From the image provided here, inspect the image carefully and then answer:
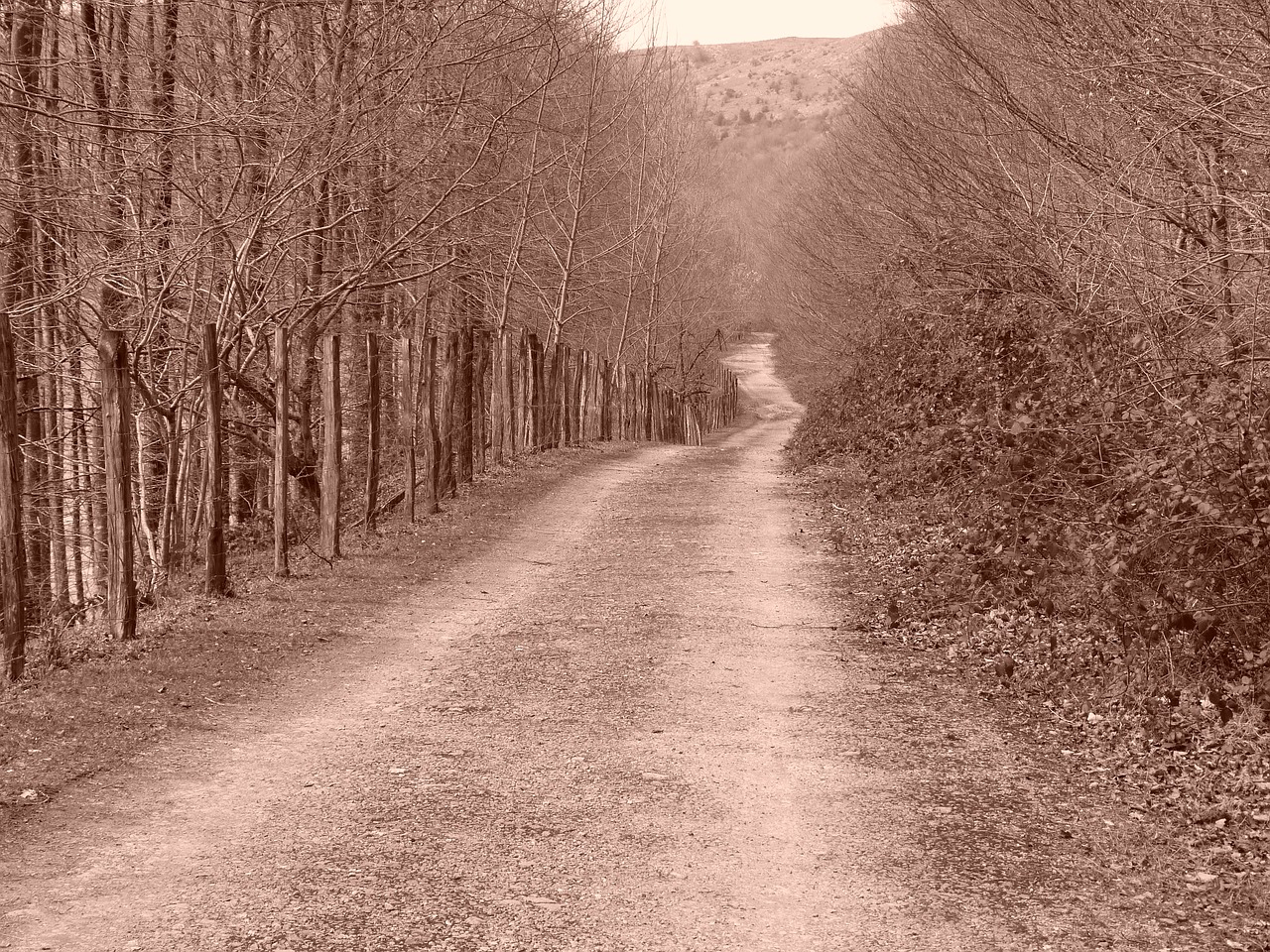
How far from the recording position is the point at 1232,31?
295 inches

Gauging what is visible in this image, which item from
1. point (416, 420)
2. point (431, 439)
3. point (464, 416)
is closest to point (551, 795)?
point (416, 420)

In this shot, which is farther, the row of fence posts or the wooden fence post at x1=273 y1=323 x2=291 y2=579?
the wooden fence post at x1=273 y1=323 x2=291 y2=579

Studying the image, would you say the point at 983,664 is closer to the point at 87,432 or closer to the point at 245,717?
the point at 245,717

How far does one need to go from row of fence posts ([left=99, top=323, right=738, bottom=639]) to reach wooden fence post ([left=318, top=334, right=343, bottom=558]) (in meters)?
0.01

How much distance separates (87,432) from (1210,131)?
471 inches

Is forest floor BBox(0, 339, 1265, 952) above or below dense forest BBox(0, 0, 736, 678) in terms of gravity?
below

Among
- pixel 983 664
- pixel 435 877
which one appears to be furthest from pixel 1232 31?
pixel 435 877

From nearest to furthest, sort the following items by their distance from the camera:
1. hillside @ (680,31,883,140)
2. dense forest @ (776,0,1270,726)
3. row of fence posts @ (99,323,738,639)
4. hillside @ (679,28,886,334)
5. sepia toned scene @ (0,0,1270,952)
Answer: sepia toned scene @ (0,0,1270,952), dense forest @ (776,0,1270,726), row of fence posts @ (99,323,738,639), hillside @ (679,28,886,334), hillside @ (680,31,883,140)

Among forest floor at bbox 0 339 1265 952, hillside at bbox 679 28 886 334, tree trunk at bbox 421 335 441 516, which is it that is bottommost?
forest floor at bbox 0 339 1265 952

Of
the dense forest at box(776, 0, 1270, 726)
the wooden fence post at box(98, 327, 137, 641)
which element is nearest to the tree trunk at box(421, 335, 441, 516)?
the dense forest at box(776, 0, 1270, 726)

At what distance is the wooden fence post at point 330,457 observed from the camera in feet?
35.1

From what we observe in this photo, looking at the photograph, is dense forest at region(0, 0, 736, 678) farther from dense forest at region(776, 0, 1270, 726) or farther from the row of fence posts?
dense forest at region(776, 0, 1270, 726)

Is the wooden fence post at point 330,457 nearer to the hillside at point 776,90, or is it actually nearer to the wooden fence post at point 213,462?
the wooden fence post at point 213,462

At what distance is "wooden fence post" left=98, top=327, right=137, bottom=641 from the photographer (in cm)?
755
